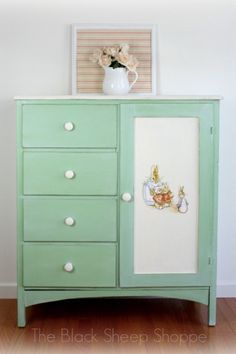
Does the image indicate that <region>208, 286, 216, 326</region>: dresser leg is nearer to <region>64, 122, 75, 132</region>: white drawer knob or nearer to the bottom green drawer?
the bottom green drawer

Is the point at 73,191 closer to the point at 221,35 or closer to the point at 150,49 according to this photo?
the point at 150,49

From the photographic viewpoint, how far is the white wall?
116 inches

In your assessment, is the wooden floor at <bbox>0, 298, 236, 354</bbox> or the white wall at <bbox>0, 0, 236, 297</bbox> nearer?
the wooden floor at <bbox>0, 298, 236, 354</bbox>

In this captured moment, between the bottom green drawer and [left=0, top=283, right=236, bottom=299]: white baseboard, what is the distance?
0.51 metres

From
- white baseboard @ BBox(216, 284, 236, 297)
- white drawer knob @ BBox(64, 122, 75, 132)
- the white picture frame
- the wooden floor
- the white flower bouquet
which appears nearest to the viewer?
the wooden floor

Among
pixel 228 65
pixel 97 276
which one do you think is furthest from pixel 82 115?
pixel 228 65

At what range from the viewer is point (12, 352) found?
90.7 inches

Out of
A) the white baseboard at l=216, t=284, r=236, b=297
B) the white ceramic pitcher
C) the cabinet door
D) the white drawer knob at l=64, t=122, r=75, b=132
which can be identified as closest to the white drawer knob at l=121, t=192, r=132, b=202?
the cabinet door

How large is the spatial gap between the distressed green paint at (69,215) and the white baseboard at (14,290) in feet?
1.97

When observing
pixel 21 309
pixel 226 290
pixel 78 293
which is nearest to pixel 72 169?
pixel 78 293

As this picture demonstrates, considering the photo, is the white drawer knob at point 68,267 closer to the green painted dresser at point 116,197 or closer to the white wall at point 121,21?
the green painted dresser at point 116,197

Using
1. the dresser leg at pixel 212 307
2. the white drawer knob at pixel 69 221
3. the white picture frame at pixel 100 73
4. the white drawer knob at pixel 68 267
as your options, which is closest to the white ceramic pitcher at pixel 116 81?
the white picture frame at pixel 100 73

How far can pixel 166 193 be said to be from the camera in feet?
8.37

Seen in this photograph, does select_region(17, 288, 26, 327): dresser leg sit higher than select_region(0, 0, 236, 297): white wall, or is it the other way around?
select_region(0, 0, 236, 297): white wall
